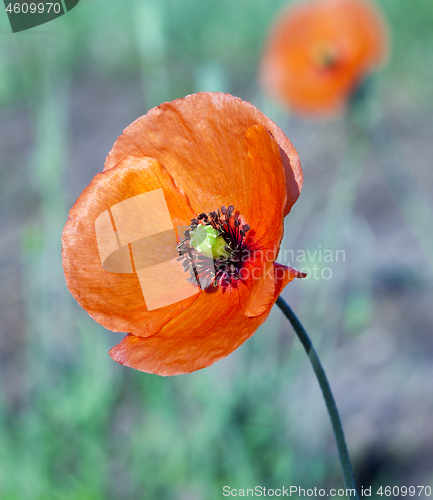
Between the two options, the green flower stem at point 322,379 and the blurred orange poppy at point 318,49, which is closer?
the green flower stem at point 322,379

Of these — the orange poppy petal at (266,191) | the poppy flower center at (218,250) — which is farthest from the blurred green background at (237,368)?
the orange poppy petal at (266,191)

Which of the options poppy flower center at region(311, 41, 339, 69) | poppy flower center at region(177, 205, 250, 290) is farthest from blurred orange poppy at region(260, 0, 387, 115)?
poppy flower center at region(177, 205, 250, 290)

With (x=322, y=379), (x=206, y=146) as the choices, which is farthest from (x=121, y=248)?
(x=322, y=379)

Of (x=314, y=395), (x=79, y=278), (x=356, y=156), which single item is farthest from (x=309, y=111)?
(x=79, y=278)

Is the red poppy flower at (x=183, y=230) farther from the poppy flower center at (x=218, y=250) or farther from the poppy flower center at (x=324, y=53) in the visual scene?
the poppy flower center at (x=324, y=53)

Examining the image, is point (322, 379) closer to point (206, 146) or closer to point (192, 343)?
point (192, 343)

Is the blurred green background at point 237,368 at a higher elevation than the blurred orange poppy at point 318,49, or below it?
below
